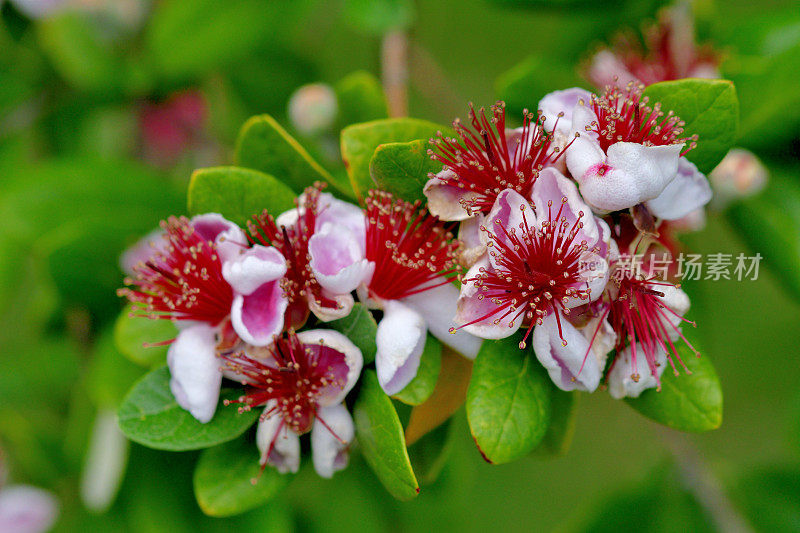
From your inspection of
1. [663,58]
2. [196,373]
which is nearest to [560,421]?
[196,373]

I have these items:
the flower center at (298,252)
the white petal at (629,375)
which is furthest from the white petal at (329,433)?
the white petal at (629,375)

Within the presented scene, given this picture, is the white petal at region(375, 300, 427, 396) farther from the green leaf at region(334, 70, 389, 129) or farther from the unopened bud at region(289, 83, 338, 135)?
the unopened bud at region(289, 83, 338, 135)

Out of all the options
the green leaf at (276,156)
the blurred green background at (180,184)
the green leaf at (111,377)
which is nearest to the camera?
the green leaf at (276,156)

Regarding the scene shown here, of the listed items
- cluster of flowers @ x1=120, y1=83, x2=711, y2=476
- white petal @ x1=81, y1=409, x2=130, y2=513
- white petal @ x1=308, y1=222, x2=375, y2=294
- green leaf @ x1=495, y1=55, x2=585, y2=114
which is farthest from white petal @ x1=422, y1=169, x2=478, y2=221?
white petal @ x1=81, y1=409, x2=130, y2=513

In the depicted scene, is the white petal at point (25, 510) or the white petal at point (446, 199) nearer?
the white petal at point (446, 199)

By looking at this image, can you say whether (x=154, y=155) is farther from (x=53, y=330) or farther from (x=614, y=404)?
(x=614, y=404)

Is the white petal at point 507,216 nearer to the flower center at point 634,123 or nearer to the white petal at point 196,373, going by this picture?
the flower center at point 634,123
